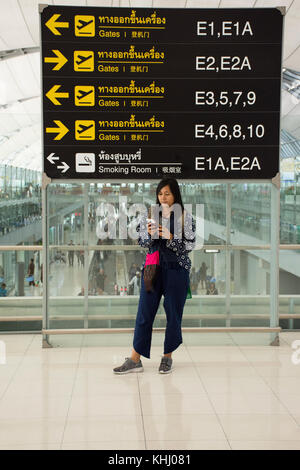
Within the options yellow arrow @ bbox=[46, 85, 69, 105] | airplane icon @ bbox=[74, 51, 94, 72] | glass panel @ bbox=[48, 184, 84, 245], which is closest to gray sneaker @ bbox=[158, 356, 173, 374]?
glass panel @ bbox=[48, 184, 84, 245]

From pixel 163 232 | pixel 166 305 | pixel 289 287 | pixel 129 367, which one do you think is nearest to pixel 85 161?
pixel 163 232

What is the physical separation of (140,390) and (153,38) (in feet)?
10.4

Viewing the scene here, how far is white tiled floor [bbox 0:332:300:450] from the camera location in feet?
12.2

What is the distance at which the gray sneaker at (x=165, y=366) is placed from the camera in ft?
17.1

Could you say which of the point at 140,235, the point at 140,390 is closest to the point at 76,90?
the point at 140,235

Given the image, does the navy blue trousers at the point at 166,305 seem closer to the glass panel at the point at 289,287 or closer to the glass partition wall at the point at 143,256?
the glass partition wall at the point at 143,256

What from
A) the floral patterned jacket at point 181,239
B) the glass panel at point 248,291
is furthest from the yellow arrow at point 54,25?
the glass panel at point 248,291

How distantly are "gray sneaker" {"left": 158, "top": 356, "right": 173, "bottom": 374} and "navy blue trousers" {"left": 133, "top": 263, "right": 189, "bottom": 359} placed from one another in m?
0.08

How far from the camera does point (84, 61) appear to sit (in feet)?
18.8

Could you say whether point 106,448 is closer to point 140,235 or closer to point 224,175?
point 140,235

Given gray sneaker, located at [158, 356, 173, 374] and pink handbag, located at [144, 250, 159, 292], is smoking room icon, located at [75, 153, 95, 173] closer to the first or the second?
pink handbag, located at [144, 250, 159, 292]

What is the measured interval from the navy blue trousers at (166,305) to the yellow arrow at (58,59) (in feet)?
6.94

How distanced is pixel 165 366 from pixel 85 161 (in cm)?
202

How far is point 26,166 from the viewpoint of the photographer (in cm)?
730
